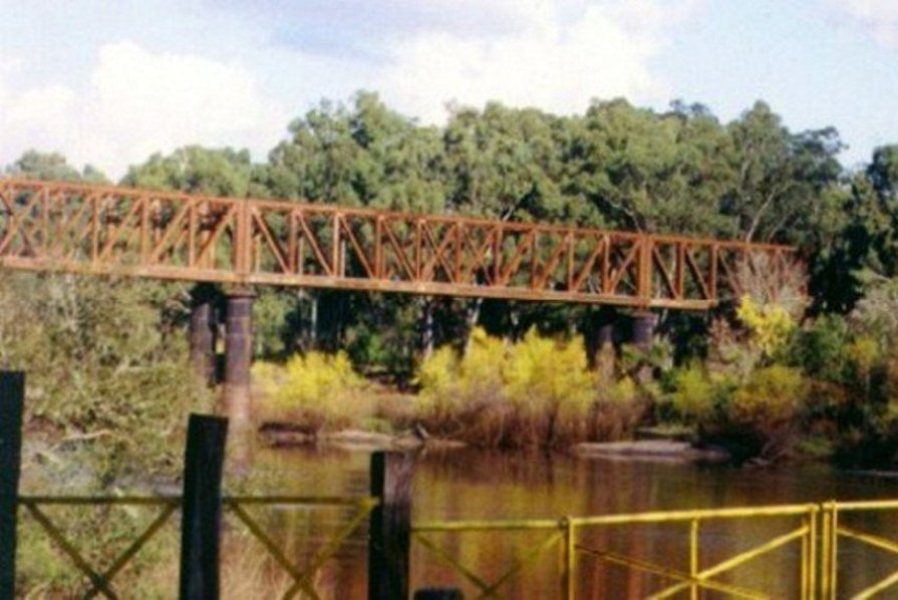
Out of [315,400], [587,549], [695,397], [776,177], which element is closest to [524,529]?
[587,549]

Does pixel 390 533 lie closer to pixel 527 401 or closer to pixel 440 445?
pixel 440 445

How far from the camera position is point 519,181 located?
3113 inches

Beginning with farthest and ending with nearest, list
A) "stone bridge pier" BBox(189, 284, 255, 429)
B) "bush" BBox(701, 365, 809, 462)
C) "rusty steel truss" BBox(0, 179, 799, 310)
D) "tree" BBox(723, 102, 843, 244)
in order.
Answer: "tree" BBox(723, 102, 843, 244) < "rusty steel truss" BBox(0, 179, 799, 310) < "stone bridge pier" BBox(189, 284, 255, 429) < "bush" BBox(701, 365, 809, 462)

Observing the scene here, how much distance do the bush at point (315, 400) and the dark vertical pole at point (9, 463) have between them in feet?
157

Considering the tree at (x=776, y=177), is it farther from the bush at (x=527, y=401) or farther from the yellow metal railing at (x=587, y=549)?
the yellow metal railing at (x=587, y=549)

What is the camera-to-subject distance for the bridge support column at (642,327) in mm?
65812

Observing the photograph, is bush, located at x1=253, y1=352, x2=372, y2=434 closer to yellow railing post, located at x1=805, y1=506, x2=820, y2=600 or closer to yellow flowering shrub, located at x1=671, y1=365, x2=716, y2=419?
yellow flowering shrub, located at x1=671, y1=365, x2=716, y2=419

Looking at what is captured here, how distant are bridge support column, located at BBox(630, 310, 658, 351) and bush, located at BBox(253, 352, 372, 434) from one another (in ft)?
35.7

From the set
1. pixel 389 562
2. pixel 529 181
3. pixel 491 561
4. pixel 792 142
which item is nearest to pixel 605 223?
pixel 529 181

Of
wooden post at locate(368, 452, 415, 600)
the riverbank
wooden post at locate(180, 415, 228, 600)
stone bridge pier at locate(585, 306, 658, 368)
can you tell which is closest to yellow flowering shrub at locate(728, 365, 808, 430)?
the riverbank

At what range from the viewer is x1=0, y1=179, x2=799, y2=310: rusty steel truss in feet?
188

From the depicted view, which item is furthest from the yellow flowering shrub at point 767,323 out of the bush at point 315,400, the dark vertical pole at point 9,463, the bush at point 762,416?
the dark vertical pole at point 9,463

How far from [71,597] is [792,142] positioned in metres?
69.4

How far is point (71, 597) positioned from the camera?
20.1 meters
